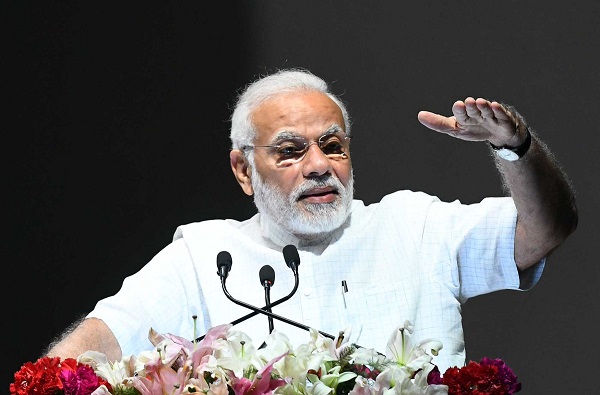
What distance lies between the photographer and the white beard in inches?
112

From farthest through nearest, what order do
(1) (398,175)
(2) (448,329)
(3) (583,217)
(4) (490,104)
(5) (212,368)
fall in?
1. (1) (398,175)
2. (3) (583,217)
3. (2) (448,329)
4. (4) (490,104)
5. (5) (212,368)

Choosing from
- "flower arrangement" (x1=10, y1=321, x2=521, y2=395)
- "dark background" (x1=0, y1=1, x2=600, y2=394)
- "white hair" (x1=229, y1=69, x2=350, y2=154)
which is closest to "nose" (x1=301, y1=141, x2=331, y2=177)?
"white hair" (x1=229, y1=69, x2=350, y2=154)

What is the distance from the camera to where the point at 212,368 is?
5.11 feet

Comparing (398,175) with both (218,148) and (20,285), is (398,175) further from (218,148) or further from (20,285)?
(20,285)

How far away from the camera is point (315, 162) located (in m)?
2.84

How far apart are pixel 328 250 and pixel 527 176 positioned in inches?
25.3

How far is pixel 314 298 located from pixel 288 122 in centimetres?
51

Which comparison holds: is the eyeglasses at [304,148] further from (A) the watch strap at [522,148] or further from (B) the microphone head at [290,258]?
(B) the microphone head at [290,258]

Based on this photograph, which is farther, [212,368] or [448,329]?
[448,329]

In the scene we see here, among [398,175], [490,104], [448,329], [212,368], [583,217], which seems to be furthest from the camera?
[398,175]

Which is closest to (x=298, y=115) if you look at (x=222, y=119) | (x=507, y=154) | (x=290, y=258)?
(x=507, y=154)

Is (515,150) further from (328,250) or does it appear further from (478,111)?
(328,250)

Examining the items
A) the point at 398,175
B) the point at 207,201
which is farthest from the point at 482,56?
the point at 207,201

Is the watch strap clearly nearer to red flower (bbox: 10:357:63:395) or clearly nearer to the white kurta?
the white kurta
